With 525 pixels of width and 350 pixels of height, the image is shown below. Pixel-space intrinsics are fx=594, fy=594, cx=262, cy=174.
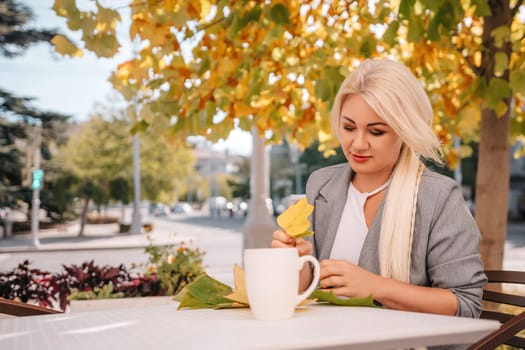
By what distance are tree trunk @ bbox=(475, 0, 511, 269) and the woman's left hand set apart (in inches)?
112

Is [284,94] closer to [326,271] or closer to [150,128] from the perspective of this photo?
[150,128]

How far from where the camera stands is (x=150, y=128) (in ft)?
13.5

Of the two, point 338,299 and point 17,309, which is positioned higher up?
point 338,299

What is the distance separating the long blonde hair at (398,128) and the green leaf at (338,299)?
1.04 ft

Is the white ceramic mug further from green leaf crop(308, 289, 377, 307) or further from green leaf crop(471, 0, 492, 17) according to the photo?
green leaf crop(471, 0, 492, 17)

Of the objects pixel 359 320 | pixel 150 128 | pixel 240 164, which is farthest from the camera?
pixel 240 164

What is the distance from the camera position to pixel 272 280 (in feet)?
4.44

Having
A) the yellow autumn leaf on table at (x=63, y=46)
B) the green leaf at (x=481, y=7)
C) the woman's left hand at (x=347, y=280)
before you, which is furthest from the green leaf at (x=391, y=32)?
the woman's left hand at (x=347, y=280)

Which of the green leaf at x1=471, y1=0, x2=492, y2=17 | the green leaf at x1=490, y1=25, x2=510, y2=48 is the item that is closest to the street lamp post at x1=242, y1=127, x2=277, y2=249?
the green leaf at x1=490, y1=25, x2=510, y2=48

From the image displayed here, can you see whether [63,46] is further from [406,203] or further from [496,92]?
[496,92]

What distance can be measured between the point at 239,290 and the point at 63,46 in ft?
7.40

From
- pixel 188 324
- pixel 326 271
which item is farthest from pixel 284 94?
pixel 188 324

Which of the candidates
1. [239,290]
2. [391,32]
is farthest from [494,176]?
[239,290]

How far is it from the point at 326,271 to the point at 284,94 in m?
2.79
